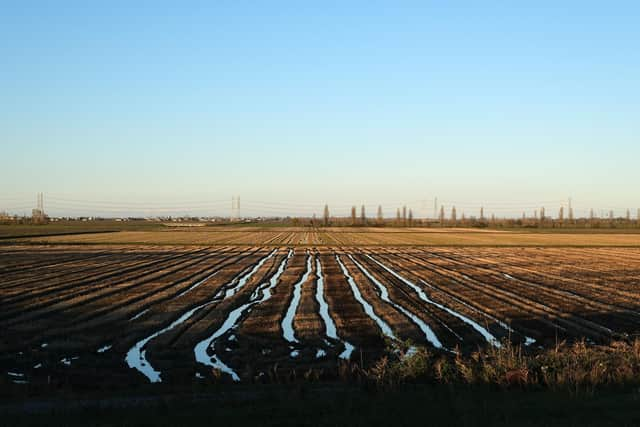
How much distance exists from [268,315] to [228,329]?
249 cm

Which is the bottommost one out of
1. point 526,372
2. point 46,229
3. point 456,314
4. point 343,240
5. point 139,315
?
point 456,314

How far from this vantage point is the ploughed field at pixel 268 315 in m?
12.5

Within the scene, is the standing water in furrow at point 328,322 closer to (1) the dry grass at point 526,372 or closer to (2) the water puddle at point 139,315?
(1) the dry grass at point 526,372

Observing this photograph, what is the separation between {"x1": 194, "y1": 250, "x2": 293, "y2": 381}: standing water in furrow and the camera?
1230 centimetres

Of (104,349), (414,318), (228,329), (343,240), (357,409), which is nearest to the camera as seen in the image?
(357,409)

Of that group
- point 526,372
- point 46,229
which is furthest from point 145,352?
point 46,229

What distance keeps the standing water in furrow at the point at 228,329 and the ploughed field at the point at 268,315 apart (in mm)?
42

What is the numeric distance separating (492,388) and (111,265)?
29796mm

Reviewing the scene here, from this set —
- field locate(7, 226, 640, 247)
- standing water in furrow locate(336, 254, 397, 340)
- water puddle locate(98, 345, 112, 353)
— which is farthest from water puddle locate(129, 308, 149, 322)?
field locate(7, 226, 640, 247)

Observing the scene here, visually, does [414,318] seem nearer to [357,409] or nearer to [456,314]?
[456,314]

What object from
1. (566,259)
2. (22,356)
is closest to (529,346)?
(22,356)

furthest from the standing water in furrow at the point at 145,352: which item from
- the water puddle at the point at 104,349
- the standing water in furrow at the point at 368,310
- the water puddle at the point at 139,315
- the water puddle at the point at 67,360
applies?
the standing water in furrow at the point at 368,310

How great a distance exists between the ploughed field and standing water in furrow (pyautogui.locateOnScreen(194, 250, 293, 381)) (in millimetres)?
42

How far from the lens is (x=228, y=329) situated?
1634cm
